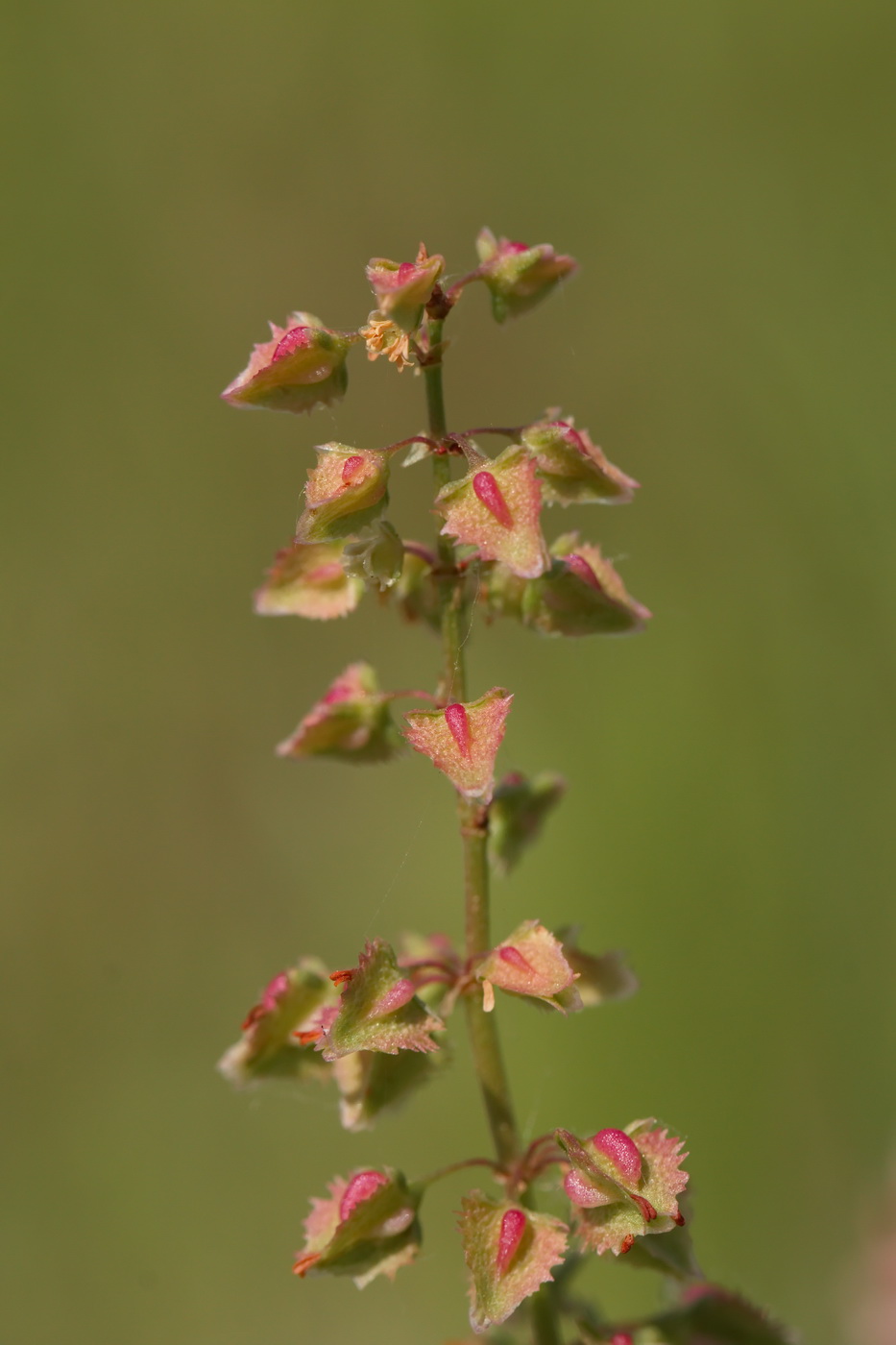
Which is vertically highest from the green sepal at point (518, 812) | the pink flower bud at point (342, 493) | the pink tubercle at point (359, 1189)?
the pink flower bud at point (342, 493)

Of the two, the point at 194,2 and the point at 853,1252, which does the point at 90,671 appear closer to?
the point at 194,2

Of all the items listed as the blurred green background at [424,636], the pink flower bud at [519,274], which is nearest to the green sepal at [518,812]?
the pink flower bud at [519,274]

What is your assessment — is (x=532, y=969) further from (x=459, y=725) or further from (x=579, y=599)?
(x=579, y=599)

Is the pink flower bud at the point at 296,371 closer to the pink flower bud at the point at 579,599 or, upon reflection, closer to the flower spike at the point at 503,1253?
the pink flower bud at the point at 579,599

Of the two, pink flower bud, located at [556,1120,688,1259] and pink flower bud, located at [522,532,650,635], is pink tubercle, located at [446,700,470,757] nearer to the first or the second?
pink flower bud, located at [522,532,650,635]

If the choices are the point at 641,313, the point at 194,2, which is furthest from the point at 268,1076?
the point at 194,2
